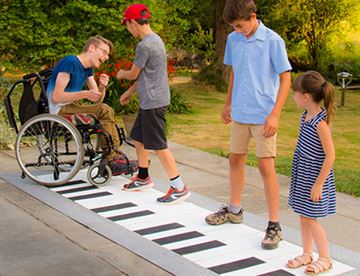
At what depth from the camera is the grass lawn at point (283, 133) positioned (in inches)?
293

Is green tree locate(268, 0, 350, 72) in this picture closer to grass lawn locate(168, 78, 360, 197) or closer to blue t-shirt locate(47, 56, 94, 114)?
grass lawn locate(168, 78, 360, 197)

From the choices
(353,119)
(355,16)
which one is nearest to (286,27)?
(355,16)

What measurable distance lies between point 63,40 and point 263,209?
16.5ft

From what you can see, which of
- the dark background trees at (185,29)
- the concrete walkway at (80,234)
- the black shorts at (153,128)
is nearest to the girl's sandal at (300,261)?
the concrete walkway at (80,234)

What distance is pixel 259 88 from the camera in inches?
185

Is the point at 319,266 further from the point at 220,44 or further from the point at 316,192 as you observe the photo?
the point at 220,44

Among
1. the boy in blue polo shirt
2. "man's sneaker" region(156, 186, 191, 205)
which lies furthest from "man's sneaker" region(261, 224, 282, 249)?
"man's sneaker" region(156, 186, 191, 205)

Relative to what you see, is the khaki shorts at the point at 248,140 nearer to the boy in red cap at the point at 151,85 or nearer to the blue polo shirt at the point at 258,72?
the blue polo shirt at the point at 258,72

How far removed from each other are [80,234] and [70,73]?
1.81 meters

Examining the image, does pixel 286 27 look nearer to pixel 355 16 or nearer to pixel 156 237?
pixel 355 16

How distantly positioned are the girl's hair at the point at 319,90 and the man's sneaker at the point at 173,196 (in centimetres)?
196

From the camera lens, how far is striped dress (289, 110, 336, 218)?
4023 millimetres

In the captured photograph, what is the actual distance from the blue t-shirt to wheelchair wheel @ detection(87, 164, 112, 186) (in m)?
0.64

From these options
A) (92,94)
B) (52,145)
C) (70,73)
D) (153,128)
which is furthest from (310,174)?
(52,145)
